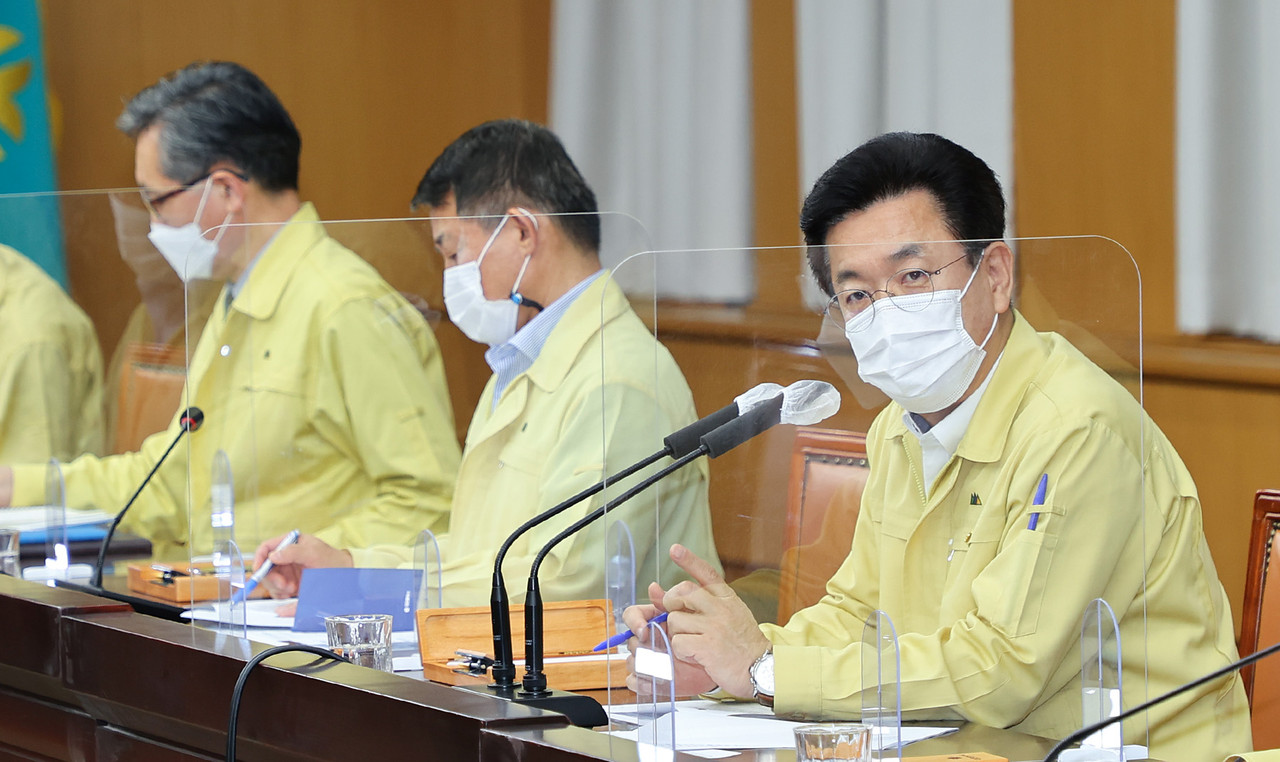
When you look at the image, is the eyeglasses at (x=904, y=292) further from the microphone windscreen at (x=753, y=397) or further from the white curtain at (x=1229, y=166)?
the white curtain at (x=1229, y=166)

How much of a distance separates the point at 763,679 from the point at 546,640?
0.46 metres

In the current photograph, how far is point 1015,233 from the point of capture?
3.17 meters

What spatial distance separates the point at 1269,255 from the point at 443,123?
9.44 feet

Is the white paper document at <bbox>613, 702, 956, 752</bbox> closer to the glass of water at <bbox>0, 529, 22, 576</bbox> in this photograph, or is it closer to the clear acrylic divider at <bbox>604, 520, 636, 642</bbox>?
the clear acrylic divider at <bbox>604, 520, 636, 642</bbox>

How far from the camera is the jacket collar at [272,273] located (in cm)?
233

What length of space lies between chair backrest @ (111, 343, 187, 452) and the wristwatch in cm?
163

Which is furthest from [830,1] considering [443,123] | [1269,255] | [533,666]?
[533,666]

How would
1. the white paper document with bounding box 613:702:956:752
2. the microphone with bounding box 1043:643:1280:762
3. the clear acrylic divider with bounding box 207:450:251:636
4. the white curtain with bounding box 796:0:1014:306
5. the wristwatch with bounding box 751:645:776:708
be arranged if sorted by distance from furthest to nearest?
the white curtain with bounding box 796:0:1014:306 → the clear acrylic divider with bounding box 207:450:251:636 → the wristwatch with bounding box 751:645:776:708 → the white paper document with bounding box 613:702:956:752 → the microphone with bounding box 1043:643:1280:762

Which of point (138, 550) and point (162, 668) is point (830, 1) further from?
point (162, 668)

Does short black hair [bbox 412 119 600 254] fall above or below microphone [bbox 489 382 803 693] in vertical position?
above

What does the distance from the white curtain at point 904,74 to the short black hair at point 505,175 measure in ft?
2.57

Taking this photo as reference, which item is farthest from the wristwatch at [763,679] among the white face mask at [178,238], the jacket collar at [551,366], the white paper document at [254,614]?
the white face mask at [178,238]

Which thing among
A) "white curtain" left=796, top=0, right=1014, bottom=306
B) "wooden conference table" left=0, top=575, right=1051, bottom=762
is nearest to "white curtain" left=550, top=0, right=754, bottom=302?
"white curtain" left=796, top=0, right=1014, bottom=306

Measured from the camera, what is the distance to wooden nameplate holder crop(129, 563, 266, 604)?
2285 millimetres
